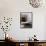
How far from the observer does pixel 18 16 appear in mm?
3928

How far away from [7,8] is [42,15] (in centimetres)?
110

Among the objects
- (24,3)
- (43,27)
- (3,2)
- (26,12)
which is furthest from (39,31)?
(3,2)

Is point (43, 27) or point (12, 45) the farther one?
point (43, 27)

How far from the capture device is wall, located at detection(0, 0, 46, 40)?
390 cm

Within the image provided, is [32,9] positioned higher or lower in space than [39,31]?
higher

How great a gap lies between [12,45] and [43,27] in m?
1.17

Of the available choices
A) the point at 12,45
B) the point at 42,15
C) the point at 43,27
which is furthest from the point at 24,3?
the point at 12,45

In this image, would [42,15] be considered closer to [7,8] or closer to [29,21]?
[29,21]

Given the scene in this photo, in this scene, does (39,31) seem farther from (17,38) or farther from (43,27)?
(17,38)

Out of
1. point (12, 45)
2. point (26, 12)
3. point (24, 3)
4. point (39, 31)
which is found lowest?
point (12, 45)

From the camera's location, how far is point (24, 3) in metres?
3.93

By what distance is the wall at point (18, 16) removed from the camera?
12.8 feet

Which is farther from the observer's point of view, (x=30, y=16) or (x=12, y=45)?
(x=30, y=16)

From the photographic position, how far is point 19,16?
12.9ft
